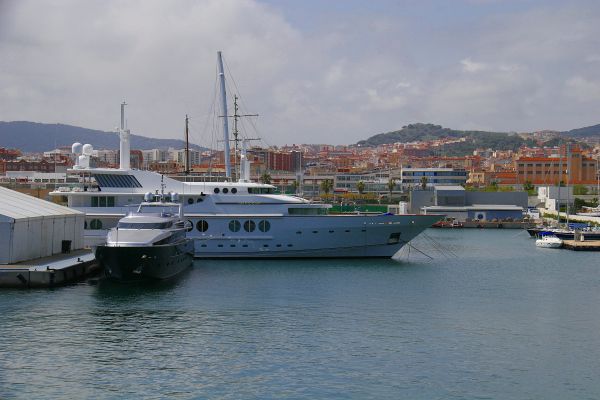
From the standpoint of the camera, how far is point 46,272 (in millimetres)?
30203

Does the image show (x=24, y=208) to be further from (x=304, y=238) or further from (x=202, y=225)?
(x=304, y=238)

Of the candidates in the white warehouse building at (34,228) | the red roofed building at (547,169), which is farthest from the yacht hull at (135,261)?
the red roofed building at (547,169)

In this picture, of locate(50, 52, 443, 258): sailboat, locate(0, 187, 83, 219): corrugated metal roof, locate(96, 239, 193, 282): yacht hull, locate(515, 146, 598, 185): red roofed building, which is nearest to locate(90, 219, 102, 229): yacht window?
locate(50, 52, 443, 258): sailboat

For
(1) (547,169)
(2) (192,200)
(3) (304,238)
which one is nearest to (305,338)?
(3) (304,238)

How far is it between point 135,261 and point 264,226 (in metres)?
10.6

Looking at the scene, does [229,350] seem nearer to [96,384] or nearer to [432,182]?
[96,384]

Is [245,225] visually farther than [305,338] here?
Yes

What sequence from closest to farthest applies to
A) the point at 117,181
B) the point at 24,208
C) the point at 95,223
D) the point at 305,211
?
the point at 24,208 → the point at 305,211 → the point at 95,223 → the point at 117,181

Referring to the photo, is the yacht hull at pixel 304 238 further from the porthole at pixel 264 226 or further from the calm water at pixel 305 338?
the calm water at pixel 305 338

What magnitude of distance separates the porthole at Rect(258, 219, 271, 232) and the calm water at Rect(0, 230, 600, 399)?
5.70 metres

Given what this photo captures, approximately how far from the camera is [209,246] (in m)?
41.8

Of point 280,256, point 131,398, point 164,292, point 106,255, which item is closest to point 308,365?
point 131,398

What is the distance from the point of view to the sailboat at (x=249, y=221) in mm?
41438

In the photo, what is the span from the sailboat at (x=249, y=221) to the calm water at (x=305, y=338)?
5.38 meters
